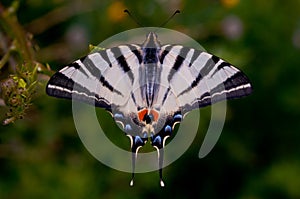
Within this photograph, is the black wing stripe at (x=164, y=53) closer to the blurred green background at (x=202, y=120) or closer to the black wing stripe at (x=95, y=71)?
the black wing stripe at (x=95, y=71)

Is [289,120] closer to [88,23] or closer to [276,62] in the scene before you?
[276,62]

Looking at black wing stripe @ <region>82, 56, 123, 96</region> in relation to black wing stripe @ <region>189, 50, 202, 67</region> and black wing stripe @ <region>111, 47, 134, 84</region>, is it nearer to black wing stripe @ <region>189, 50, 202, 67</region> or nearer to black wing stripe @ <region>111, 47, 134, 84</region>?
black wing stripe @ <region>111, 47, 134, 84</region>

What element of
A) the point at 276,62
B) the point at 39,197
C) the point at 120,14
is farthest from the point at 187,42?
the point at 39,197

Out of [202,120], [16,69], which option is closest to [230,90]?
[16,69]

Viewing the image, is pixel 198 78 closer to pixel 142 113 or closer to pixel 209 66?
pixel 209 66

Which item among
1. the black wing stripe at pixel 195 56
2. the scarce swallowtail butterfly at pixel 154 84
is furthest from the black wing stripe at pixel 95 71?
the black wing stripe at pixel 195 56
